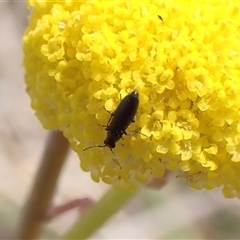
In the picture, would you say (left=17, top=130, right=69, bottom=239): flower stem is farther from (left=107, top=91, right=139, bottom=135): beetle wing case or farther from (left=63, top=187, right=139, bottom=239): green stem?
(left=107, top=91, right=139, bottom=135): beetle wing case

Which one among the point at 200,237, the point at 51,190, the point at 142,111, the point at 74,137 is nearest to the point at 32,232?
the point at 51,190

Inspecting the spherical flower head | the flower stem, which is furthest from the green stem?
the spherical flower head

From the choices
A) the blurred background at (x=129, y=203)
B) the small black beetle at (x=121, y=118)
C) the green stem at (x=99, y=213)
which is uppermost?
the small black beetle at (x=121, y=118)

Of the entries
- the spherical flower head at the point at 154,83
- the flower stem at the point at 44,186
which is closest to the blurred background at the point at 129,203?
the flower stem at the point at 44,186

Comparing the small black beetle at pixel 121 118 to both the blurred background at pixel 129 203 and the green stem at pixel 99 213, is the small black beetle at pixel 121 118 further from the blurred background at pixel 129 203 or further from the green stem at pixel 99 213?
the blurred background at pixel 129 203

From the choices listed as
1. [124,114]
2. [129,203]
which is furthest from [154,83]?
[129,203]

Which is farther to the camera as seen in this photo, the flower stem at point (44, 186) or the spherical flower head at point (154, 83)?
the flower stem at point (44, 186)
